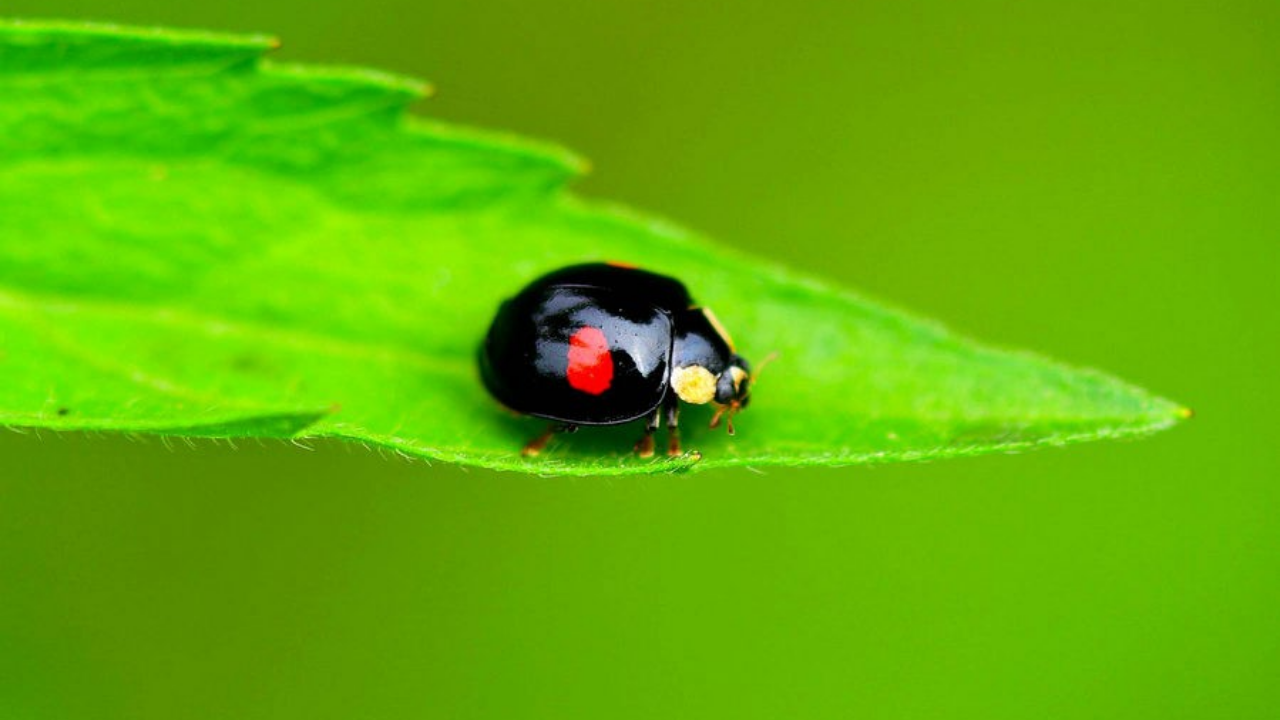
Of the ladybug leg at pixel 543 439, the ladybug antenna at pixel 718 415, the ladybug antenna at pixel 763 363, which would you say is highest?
the ladybug antenna at pixel 763 363

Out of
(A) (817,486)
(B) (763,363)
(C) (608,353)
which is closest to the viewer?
(B) (763,363)

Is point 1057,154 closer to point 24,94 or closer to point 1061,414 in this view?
point 1061,414

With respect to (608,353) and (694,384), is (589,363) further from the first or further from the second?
(694,384)

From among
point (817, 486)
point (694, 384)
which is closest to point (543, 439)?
point (694, 384)

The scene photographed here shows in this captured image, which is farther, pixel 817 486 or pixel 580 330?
pixel 817 486

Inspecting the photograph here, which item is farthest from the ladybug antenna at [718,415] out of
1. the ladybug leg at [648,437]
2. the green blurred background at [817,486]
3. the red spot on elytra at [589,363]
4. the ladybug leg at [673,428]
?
the green blurred background at [817,486]

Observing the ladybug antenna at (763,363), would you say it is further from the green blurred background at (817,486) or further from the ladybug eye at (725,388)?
the green blurred background at (817,486)

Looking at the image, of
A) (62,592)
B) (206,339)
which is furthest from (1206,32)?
(62,592)

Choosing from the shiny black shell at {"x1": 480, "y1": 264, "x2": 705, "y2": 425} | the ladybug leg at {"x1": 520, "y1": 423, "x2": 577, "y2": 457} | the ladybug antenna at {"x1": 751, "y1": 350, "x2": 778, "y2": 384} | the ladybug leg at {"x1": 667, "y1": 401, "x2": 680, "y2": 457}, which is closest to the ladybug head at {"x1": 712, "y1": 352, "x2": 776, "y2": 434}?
the ladybug antenna at {"x1": 751, "y1": 350, "x2": 778, "y2": 384}
